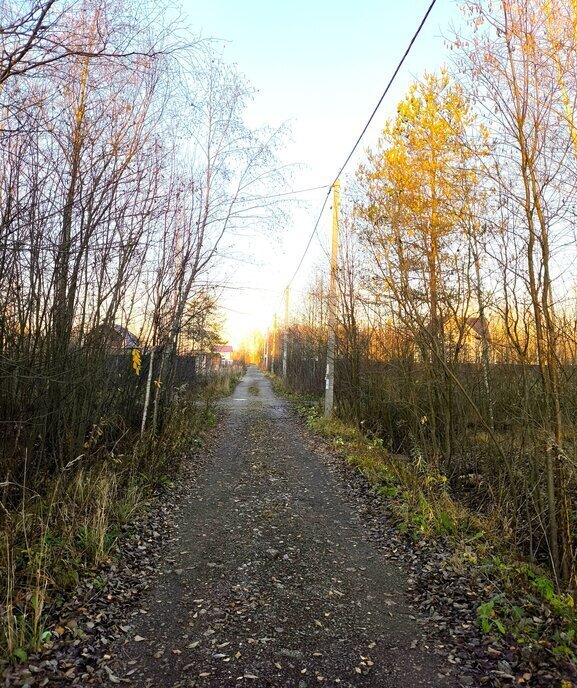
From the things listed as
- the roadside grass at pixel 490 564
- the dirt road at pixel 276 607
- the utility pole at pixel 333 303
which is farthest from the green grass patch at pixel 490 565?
the utility pole at pixel 333 303

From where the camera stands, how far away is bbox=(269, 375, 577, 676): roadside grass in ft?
10.3

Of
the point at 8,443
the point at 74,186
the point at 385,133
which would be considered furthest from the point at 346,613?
the point at 385,133

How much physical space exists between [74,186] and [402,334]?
6.56 m

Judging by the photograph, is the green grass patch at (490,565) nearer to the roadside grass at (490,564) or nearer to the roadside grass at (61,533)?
the roadside grass at (490,564)

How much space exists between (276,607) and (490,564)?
6.44 feet

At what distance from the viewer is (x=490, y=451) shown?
22.5 ft

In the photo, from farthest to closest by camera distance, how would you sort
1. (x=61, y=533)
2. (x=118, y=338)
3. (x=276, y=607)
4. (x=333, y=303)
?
(x=333, y=303) → (x=118, y=338) → (x=61, y=533) → (x=276, y=607)

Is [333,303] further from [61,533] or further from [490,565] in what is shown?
[61,533]

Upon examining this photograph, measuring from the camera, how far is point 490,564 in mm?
4160

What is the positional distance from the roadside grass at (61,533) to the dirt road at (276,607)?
60 centimetres

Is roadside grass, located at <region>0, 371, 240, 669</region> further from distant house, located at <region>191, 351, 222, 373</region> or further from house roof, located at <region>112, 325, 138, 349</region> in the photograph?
distant house, located at <region>191, 351, 222, 373</region>

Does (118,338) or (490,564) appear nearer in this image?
(490,564)

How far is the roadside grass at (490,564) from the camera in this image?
3146mm

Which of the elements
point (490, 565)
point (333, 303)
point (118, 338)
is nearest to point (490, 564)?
point (490, 565)
